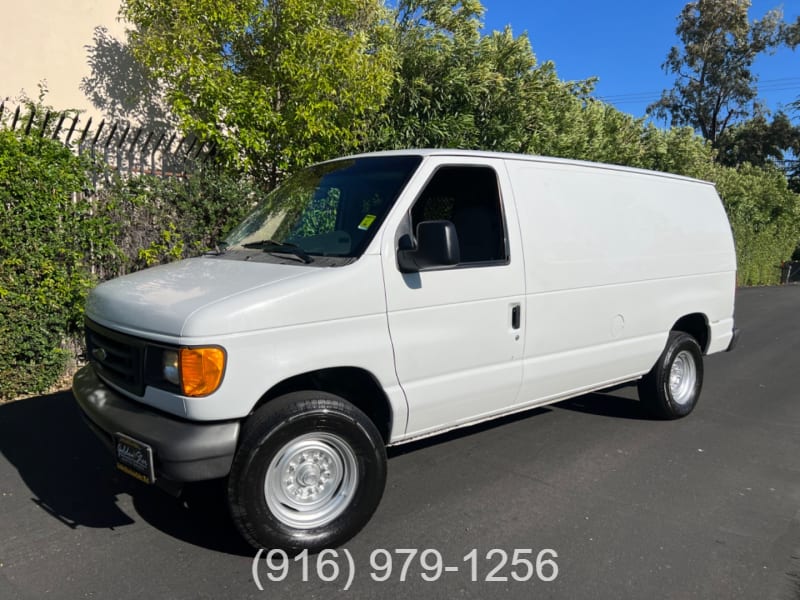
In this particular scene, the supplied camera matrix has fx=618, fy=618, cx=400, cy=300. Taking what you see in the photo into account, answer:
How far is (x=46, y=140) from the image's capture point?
5.66m

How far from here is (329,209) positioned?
4055mm

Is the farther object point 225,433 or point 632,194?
point 632,194

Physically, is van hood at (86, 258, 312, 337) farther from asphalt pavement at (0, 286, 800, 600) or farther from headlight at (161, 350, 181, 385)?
asphalt pavement at (0, 286, 800, 600)

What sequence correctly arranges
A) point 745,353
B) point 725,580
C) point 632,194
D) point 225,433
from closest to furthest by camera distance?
1. point 225,433
2. point 725,580
3. point 632,194
4. point 745,353

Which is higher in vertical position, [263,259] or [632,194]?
[632,194]

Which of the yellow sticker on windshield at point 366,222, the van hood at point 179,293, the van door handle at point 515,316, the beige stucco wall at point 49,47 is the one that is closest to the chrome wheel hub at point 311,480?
the van hood at point 179,293

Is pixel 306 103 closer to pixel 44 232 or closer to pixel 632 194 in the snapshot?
pixel 44 232

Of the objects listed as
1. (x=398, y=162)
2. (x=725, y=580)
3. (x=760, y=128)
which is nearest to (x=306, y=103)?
(x=398, y=162)

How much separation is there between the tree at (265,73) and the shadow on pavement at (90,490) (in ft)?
11.7

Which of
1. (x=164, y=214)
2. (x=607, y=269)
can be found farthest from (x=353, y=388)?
(x=164, y=214)

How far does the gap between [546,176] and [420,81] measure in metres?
4.72

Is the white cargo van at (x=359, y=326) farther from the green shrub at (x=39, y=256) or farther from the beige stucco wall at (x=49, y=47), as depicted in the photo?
the beige stucco wall at (x=49, y=47)

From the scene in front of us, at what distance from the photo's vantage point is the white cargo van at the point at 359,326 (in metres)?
2.98

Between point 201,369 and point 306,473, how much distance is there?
86 centimetres
